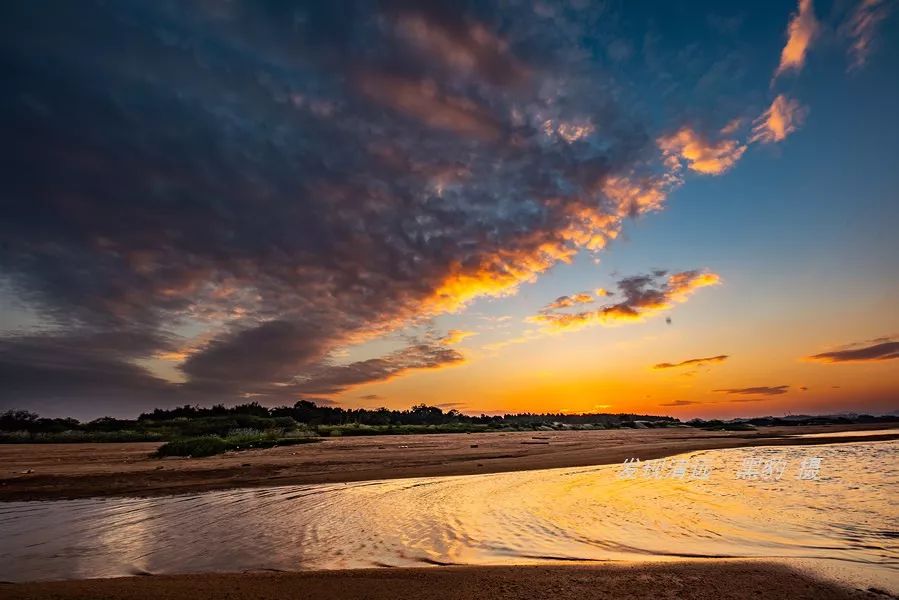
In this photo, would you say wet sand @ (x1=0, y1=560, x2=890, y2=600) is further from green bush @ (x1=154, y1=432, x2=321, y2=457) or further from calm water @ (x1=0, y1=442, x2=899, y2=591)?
green bush @ (x1=154, y1=432, x2=321, y2=457)

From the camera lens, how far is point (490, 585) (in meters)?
5.66

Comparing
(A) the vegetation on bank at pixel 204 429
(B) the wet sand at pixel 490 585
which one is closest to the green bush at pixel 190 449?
(A) the vegetation on bank at pixel 204 429

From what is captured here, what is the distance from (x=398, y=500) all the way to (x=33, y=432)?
174ft

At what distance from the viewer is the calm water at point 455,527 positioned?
23.2 ft

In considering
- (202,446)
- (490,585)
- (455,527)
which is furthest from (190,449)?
(490,585)

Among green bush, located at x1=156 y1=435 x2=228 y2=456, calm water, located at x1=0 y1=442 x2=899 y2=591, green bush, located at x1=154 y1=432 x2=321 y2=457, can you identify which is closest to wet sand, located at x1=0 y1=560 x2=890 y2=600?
calm water, located at x1=0 y1=442 x2=899 y2=591

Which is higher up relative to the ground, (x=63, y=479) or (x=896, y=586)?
(x=63, y=479)

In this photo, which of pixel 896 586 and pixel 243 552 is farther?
pixel 243 552

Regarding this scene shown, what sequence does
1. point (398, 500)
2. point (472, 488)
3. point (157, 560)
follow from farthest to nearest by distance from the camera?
point (472, 488)
point (398, 500)
point (157, 560)

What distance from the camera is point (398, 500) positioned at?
1266 cm

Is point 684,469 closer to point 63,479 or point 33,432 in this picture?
point 63,479

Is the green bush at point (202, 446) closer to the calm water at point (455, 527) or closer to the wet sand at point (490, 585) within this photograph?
the calm water at point (455, 527)

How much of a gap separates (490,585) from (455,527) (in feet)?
12.5

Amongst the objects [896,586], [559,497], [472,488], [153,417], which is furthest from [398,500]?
[153,417]
